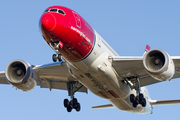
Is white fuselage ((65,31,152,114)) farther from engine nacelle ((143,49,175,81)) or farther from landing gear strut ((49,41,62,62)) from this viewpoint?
engine nacelle ((143,49,175,81))

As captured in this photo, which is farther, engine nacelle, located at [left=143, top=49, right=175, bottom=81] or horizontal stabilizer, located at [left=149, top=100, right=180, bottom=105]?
horizontal stabilizer, located at [left=149, top=100, right=180, bottom=105]

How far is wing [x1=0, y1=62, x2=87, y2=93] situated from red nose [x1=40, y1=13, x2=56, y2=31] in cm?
522

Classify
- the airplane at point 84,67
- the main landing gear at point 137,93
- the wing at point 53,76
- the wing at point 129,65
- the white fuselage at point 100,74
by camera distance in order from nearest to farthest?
the airplane at point 84,67, the white fuselage at point 100,74, the wing at point 129,65, the wing at point 53,76, the main landing gear at point 137,93

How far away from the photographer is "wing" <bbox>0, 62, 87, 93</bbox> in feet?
86.5

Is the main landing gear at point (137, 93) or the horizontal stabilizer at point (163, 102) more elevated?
the main landing gear at point (137, 93)

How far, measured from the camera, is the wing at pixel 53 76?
86.5 feet

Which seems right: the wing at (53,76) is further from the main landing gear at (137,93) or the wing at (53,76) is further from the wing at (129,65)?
the main landing gear at (137,93)

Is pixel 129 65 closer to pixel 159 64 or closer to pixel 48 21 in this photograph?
pixel 159 64

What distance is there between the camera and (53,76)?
2792 cm

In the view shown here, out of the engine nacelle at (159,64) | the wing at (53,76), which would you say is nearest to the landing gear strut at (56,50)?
the wing at (53,76)

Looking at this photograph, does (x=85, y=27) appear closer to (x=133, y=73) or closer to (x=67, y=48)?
(x=67, y=48)

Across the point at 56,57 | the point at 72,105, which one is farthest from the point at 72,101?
the point at 56,57

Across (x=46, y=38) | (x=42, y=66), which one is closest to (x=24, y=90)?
(x=42, y=66)

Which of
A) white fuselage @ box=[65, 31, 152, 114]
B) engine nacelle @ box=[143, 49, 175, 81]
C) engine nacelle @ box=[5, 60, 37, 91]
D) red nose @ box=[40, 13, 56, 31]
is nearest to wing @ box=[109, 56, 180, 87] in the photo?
white fuselage @ box=[65, 31, 152, 114]
